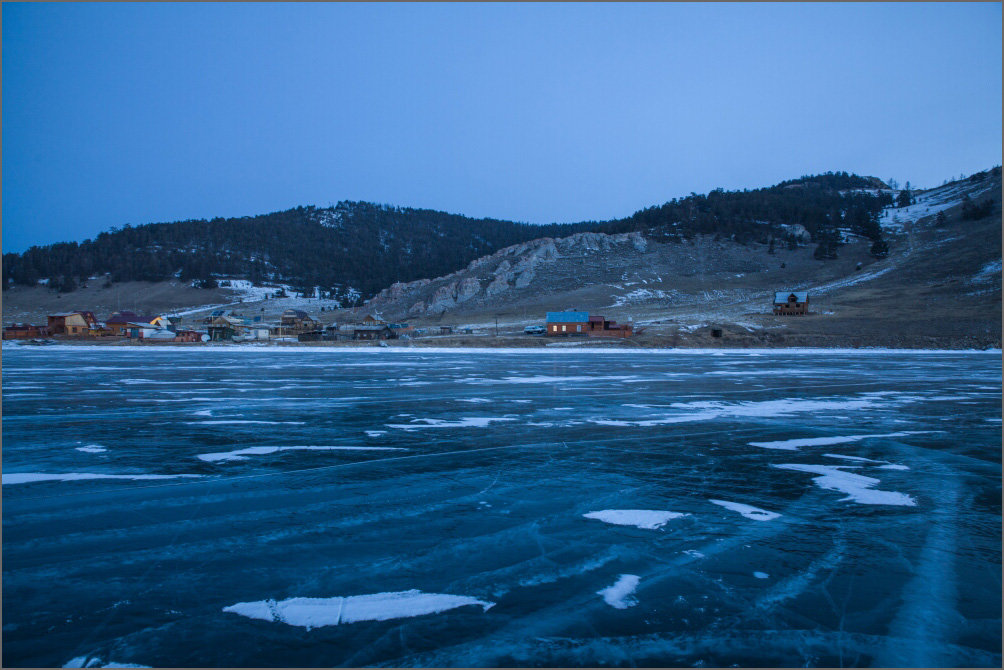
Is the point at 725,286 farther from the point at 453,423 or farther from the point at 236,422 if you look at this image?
the point at 236,422

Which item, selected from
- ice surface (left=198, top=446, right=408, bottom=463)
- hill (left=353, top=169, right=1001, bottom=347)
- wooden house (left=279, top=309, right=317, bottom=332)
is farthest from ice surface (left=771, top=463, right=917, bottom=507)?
wooden house (left=279, top=309, right=317, bottom=332)

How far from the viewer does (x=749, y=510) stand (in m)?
6.98

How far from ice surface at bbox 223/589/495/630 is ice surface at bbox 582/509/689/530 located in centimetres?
250

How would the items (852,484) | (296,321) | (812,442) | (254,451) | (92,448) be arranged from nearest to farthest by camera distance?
(852,484), (254,451), (92,448), (812,442), (296,321)

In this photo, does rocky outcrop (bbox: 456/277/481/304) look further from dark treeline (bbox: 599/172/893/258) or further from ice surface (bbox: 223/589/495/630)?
ice surface (bbox: 223/589/495/630)

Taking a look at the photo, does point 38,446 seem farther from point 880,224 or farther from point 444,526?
point 880,224

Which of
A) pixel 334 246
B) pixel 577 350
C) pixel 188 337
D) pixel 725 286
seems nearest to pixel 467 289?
pixel 725 286

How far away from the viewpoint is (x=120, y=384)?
21484 mm

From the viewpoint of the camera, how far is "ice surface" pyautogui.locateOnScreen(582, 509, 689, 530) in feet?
21.6

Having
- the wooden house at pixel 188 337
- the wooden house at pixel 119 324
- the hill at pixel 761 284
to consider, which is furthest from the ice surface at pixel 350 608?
the wooden house at pixel 119 324

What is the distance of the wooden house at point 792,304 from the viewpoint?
6862cm

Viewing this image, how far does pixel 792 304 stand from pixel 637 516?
236 ft

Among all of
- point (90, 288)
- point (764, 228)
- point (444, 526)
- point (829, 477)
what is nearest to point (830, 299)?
point (764, 228)

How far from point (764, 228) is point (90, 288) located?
516 ft
